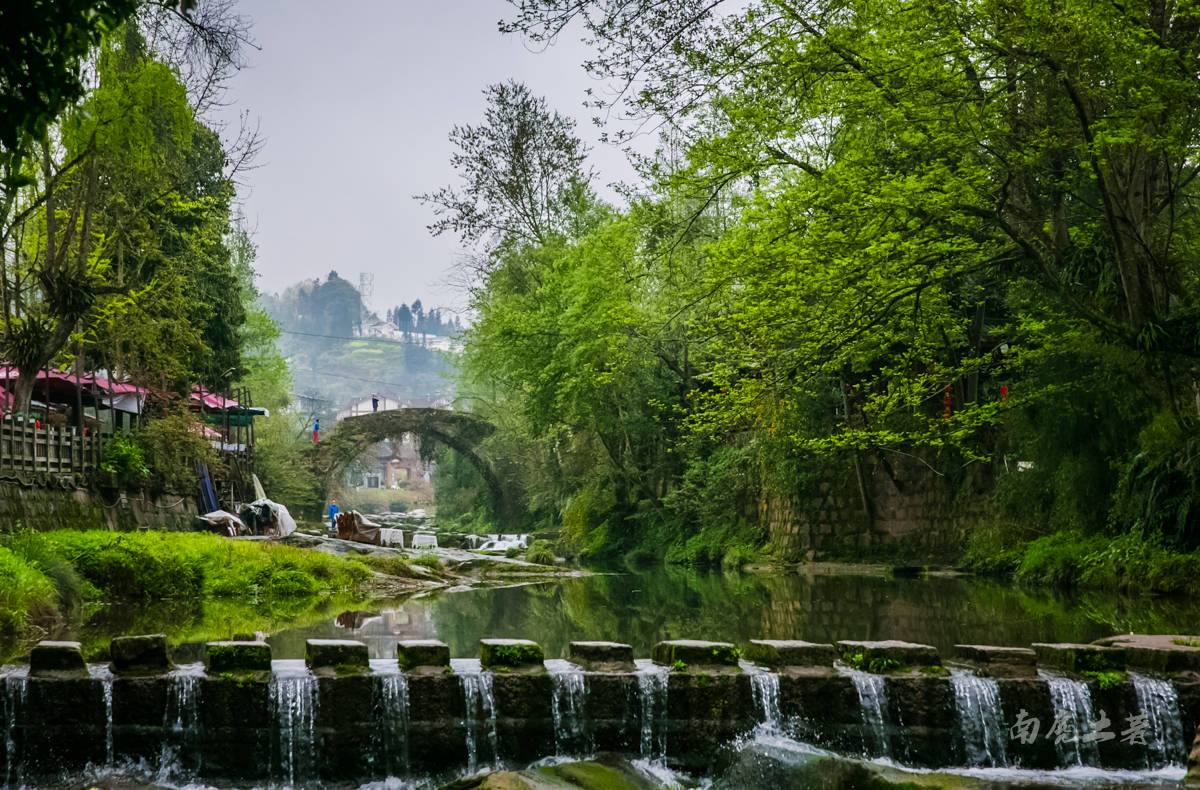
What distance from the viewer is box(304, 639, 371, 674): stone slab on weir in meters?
6.51

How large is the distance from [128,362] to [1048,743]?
2304 centimetres

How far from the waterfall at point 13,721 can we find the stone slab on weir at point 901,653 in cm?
517

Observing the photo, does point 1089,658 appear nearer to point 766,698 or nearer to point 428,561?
point 766,698

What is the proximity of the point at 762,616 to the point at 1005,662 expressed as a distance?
611cm

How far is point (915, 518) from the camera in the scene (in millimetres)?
22641

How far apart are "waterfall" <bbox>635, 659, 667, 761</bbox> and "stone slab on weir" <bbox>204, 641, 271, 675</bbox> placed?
7.67 feet

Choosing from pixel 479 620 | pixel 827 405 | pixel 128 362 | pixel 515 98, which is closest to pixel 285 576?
pixel 479 620

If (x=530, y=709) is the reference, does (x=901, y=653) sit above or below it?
above

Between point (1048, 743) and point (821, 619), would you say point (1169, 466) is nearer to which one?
point (821, 619)

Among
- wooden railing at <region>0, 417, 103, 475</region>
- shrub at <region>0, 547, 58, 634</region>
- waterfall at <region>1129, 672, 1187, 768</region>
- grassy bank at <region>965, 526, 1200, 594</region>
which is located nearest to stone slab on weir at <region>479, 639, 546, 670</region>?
waterfall at <region>1129, 672, 1187, 768</region>

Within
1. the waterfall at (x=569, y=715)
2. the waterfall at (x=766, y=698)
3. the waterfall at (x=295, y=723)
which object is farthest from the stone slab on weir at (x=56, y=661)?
the waterfall at (x=766, y=698)

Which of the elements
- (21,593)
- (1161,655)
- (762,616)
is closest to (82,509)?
(21,593)

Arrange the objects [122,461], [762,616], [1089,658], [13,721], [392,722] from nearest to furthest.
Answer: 1. [13,721]
2. [392,722]
3. [1089,658]
4. [762,616]
5. [122,461]

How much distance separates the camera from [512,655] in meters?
6.63
